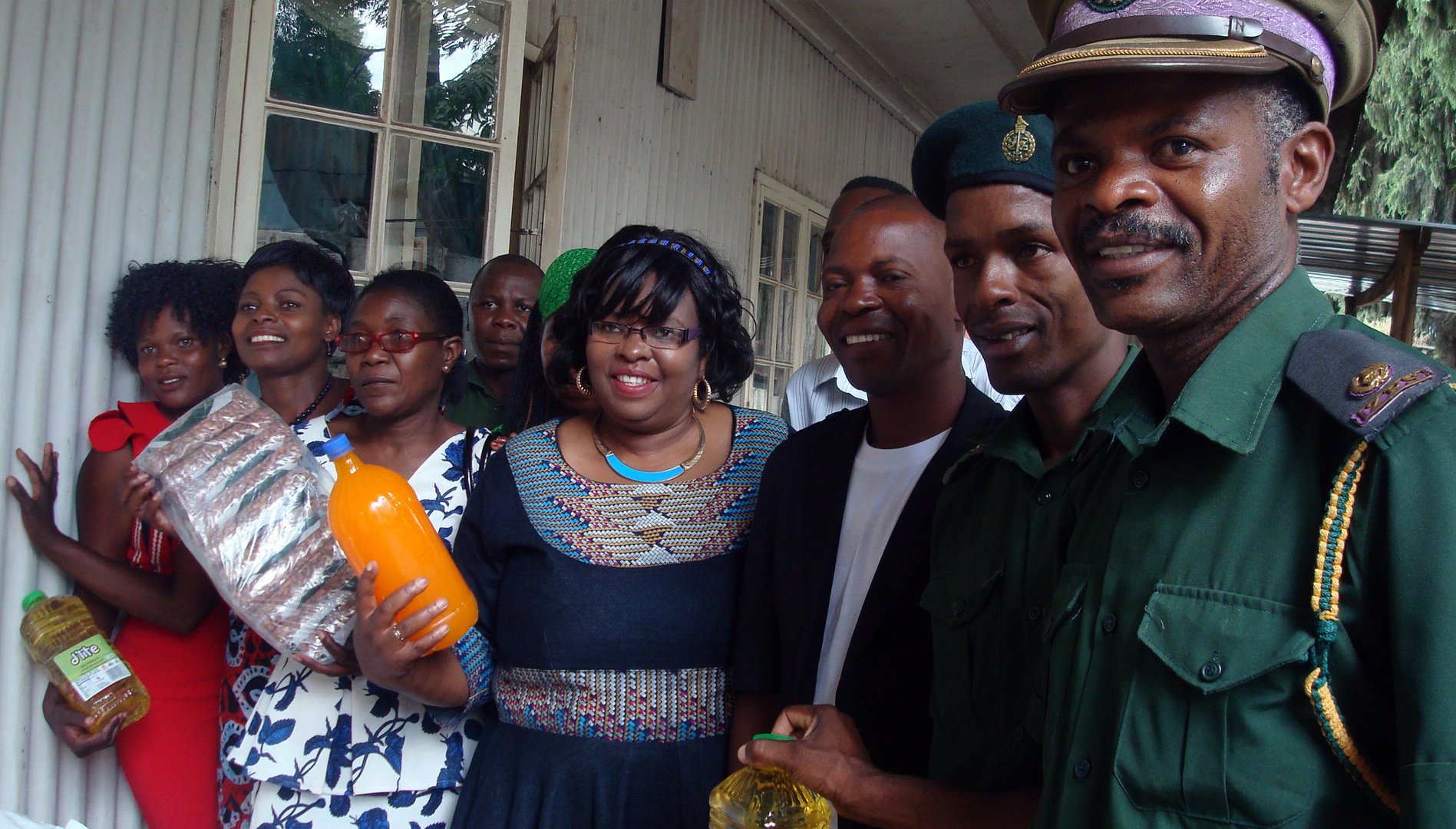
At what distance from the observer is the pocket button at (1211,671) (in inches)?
30.2

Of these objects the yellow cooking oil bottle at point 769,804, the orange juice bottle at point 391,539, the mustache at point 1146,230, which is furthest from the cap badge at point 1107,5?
the orange juice bottle at point 391,539

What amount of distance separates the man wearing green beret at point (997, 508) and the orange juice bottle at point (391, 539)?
0.58m

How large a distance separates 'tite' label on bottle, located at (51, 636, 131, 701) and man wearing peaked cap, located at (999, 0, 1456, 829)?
204cm

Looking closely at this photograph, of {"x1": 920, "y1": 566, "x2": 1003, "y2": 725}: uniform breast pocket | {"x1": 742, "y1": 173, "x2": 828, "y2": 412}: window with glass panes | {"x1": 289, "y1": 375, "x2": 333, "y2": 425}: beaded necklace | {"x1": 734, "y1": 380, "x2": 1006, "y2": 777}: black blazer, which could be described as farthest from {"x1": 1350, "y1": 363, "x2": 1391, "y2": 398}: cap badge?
{"x1": 742, "y1": 173, "x2": 828, "y2": 412}: window with glass panes

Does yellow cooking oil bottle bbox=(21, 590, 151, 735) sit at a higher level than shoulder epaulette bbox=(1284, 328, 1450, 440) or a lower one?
lower

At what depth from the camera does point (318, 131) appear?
293 cm

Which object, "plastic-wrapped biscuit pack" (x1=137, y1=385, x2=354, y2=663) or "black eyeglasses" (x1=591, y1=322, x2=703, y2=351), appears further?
"black eyeglasses" (x1=591, y1=322, x2=703, y2=351)

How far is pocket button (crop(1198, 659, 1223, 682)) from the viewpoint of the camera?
0.77m

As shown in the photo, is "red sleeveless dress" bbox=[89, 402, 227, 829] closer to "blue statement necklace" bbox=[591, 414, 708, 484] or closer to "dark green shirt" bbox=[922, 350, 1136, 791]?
"blue statement necklace" bbox=[591, 414, 708, 484]

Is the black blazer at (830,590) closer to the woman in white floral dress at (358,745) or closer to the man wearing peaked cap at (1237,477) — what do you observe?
the man wearing peaked cap at (1237,477)

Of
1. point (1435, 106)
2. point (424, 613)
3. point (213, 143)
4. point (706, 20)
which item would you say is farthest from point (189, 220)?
point (1435, 106)

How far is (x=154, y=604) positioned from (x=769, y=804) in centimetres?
162

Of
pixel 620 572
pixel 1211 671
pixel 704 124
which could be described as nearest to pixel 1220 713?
pixel 1211 671

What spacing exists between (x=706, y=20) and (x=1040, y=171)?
4.37 metres
